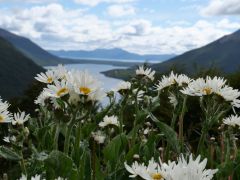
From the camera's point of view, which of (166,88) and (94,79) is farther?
(166,88)

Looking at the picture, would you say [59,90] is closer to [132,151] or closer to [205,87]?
[132,151]

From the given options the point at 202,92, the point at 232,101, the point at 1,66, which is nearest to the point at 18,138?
the point at 202,92

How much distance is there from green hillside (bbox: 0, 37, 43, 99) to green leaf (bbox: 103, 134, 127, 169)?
4492 inches

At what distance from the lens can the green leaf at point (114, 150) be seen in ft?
11.6

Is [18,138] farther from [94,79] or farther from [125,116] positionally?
[125,116]

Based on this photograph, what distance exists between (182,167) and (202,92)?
1.78 m

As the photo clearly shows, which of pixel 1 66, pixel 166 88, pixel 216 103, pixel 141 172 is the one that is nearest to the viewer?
pixel 141 172

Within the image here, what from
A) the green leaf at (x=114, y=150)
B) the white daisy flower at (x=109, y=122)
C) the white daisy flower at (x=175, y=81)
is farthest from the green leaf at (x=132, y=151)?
the white daisy flower at (x=109, y=122)

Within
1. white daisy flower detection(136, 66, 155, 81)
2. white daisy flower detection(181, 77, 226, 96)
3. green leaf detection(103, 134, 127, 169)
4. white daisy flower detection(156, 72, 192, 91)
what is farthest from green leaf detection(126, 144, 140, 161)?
white daisy flower detection(136, 66, 155, 81)

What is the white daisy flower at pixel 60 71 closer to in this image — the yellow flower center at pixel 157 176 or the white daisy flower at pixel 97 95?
the white daisy flower at pixel 97 95

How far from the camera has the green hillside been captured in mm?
125500

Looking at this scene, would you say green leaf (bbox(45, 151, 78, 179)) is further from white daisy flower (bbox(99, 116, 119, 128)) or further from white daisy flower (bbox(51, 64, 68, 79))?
white daisy flower (bbox(99, 116, 119, 128))

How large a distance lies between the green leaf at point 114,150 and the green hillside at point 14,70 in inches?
4492

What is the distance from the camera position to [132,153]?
339 cm
